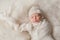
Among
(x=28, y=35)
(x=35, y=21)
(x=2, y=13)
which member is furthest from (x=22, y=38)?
(x=2, y=13)

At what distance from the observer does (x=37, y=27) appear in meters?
1.19

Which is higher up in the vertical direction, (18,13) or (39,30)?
(18,13)

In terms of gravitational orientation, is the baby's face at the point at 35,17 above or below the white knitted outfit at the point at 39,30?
above

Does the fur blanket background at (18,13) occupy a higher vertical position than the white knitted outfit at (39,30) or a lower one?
higher

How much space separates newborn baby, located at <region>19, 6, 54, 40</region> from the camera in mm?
1167

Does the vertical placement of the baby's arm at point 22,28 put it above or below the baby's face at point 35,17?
below

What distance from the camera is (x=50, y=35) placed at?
1.18m

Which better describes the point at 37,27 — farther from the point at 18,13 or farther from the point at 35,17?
the point at 18,13

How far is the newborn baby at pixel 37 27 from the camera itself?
1167mm

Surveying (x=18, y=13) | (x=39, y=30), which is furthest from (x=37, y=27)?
(x=18, y=13)

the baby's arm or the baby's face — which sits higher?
the baby's face

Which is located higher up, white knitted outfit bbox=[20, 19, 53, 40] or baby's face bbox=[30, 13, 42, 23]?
baby's face bbox=[30, 13, 42, 23]

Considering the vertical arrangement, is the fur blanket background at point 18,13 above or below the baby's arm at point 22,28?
above

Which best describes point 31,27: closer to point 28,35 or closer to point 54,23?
point 28,35
